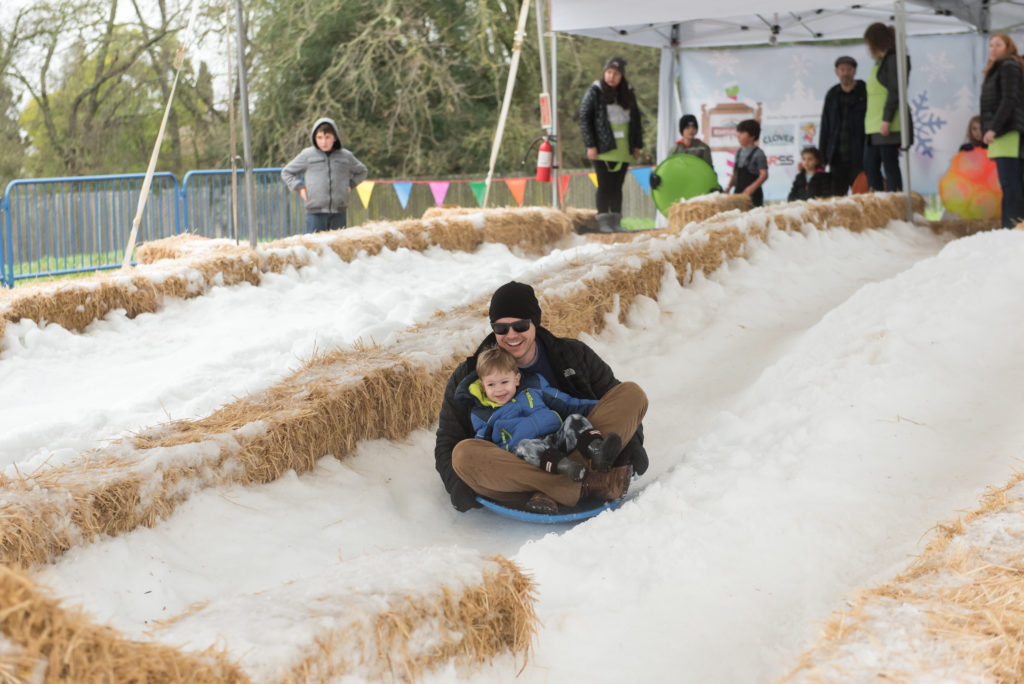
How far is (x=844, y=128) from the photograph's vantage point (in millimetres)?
10414

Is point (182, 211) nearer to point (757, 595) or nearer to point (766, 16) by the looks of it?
point (766, 16)

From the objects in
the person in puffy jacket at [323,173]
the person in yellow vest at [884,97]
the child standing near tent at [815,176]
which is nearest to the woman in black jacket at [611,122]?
the child standing near tent at [815,176]

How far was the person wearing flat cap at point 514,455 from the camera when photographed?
3.55 m

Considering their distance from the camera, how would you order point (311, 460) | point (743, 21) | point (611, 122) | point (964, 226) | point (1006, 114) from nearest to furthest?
1. point (311, 460)
2. point (1006, 114)
3. point (964, 226)
4. point (611, 122)
5. point (743, 21)

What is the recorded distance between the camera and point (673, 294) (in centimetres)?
659

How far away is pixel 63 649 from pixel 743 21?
Result: 1205 cm

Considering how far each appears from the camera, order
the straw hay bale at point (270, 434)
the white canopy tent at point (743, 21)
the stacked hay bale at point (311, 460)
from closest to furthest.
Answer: the stacked hay bale at point (311, 460) → the straw hay bale at point (270, 434) → the white canopy tent at point (743, 21)

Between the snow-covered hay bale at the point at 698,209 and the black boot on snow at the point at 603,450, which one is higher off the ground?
the snow-covered hay bale at the point at 698,209

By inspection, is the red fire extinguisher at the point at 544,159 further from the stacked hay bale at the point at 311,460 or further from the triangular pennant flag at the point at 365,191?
the triangular pennant flag at the point at 365,191

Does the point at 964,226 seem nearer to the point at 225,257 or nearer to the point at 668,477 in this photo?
the point at 225,257

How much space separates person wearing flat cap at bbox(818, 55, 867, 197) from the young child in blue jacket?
25.5 ft

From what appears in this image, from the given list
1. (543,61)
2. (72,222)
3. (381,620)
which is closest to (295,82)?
(72,222)

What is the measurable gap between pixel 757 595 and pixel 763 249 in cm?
520

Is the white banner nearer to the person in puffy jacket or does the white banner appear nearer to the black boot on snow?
the person in puffy jacket
